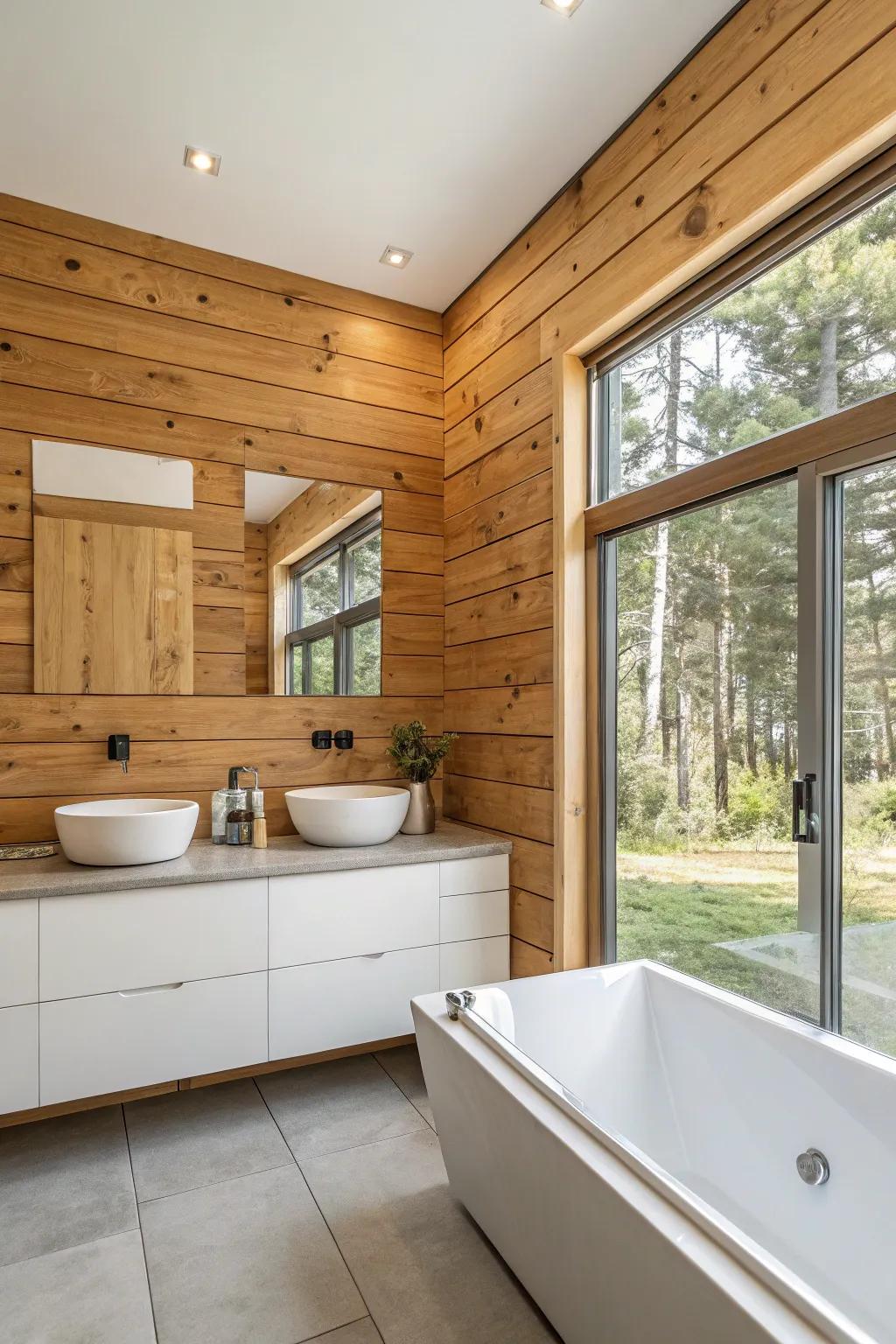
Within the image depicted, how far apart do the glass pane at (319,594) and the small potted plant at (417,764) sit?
55cm

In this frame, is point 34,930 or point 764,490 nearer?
point 764,490

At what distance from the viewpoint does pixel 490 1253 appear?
6.18ft

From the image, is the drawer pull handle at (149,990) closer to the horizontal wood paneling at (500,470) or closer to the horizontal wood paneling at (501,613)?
the horizontal wood paneling at (501,613)

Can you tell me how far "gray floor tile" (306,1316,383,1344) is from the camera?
1622 mm

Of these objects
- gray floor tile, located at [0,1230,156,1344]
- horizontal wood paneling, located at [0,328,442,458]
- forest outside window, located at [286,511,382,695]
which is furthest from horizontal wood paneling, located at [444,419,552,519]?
gray floor tile, located at [0,1230,156,1344]

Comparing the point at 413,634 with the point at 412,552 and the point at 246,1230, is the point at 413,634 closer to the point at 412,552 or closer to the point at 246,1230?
the point at 412,552

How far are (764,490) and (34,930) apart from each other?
228 cm

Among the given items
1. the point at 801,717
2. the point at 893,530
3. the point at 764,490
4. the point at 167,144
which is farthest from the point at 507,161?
the point at 801,717

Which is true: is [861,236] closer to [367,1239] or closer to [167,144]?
[167,144]

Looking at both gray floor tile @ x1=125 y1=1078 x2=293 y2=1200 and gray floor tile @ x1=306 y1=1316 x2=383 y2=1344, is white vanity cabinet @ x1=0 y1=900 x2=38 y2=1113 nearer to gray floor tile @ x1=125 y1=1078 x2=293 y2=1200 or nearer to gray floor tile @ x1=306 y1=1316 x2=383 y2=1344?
gray floor tile @ x1=125 y1=1078 x2=293 y2=1200

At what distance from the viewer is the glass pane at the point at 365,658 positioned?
10.8ft

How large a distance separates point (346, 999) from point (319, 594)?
4.97 ft

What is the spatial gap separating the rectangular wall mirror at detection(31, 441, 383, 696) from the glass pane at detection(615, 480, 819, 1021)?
1211 millimetres

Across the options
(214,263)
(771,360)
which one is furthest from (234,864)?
(214,263)
